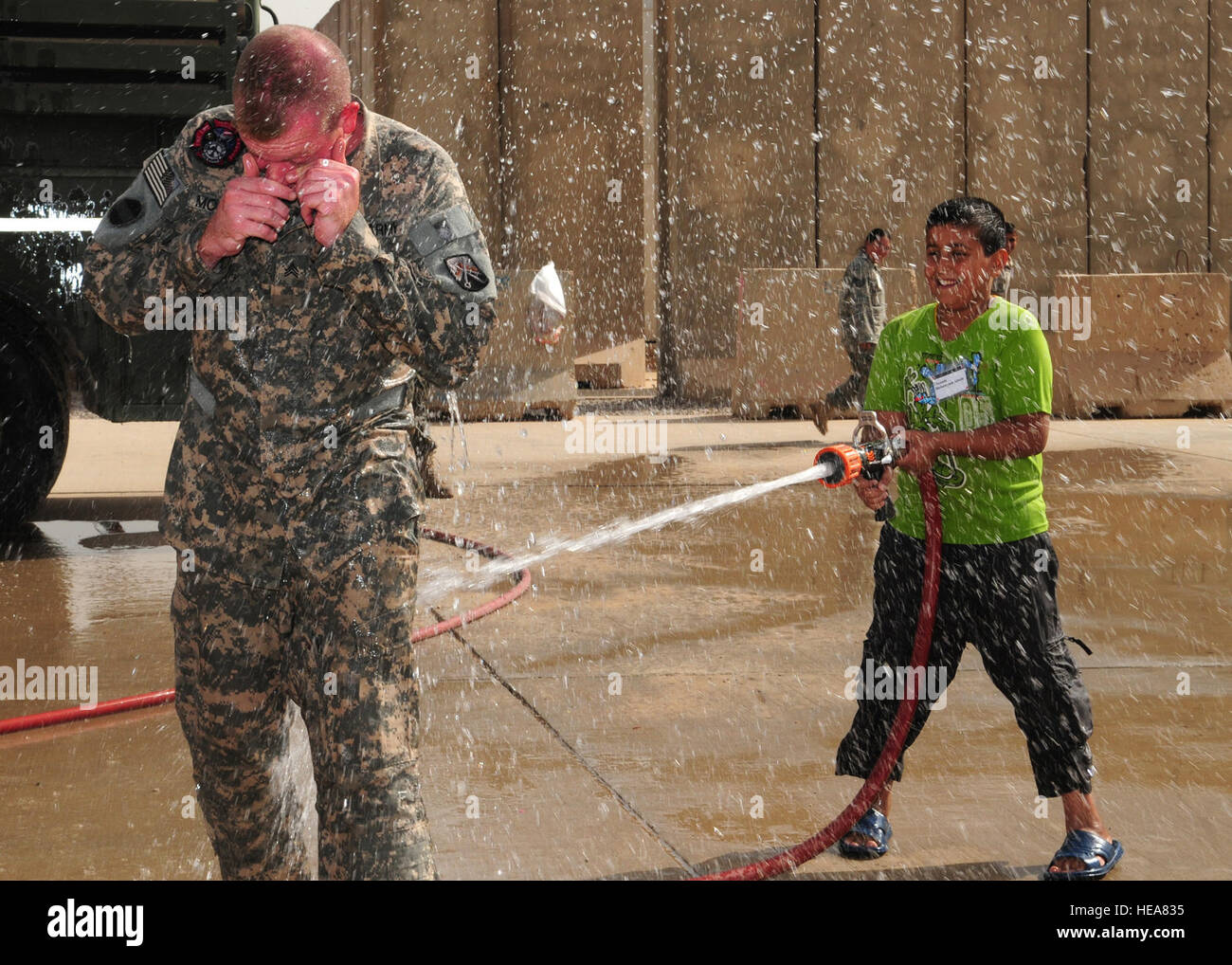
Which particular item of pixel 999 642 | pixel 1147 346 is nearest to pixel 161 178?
pixel 999 642

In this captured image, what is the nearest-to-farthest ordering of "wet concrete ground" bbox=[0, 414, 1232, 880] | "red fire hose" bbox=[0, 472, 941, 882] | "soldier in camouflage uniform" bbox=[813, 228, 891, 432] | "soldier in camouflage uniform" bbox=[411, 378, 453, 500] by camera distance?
1. "red fire hose" bbox=[0, 472, 941, 882]
2. "wet concrete ground" bbox=[0, 414, 1232, 880]
3. "soldier in camouflage uniform" bbox=[411, 378, 453, 500]
4. "soldier in camouflage uniform" bbox=[813, 228, 891, 432]

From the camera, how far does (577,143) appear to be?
736 inches

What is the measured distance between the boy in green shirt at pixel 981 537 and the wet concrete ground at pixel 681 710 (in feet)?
0.79

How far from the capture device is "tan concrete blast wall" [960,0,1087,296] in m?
18.9

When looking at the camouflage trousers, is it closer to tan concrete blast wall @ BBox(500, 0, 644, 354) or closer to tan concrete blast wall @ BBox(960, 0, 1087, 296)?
tan concrete blast wall @ BBox(500, 0, 644, 354)

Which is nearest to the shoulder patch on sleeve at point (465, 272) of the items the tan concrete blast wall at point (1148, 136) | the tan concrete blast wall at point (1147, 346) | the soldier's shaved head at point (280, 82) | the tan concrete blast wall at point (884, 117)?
the soldier's shaved head at point (280, 82)

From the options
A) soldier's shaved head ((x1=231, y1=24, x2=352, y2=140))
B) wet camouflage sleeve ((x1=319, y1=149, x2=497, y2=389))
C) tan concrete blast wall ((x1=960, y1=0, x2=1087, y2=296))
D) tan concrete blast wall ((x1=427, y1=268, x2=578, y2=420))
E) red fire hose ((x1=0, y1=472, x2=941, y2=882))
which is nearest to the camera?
soldier's shaved head ((x1=231, y1=24, x2=352, y2=140))

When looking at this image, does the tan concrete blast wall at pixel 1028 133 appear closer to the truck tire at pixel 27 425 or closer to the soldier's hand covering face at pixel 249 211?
the truck tire at pixel 27 425

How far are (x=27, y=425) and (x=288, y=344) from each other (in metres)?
5.77

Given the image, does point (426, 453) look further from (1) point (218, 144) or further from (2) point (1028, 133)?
(2) point (1028, 133)

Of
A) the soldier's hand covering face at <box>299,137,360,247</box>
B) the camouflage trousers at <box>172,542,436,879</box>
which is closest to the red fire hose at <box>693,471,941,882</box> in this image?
the camouflage trousers at <box>172,542,436,879</box>

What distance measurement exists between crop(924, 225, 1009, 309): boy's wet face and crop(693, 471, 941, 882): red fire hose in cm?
46

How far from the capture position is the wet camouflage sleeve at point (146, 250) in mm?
2600
